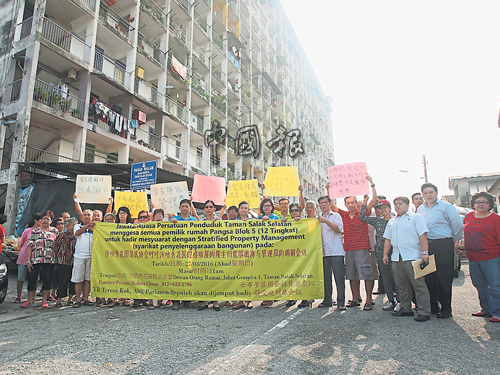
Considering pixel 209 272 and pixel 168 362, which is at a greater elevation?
pixel 209 272

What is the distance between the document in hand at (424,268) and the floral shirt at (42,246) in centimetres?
585

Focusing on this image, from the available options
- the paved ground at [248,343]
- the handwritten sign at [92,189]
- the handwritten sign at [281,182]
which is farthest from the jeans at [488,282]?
the handwritten sign at [92,189]

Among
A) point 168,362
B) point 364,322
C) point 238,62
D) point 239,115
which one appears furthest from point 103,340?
point 238,62

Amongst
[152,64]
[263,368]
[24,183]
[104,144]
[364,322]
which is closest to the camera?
[263,368]

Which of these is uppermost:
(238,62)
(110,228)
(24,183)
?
(238,62)

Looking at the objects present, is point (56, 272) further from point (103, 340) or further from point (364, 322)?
point (364, 322)

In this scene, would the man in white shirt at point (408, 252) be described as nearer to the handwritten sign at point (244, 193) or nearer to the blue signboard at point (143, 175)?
the handwritten sign at point (244, 193)

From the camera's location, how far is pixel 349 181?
6156 millimetres

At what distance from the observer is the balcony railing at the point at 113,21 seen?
53.5 ft

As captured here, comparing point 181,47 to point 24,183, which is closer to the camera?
point 24,183

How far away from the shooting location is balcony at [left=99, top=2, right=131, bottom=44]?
16.2 metres

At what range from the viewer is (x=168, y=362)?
2.82 m

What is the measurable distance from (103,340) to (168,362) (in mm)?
1138

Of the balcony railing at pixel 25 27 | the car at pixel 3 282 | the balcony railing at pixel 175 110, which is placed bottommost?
the car at pixel 3 282
